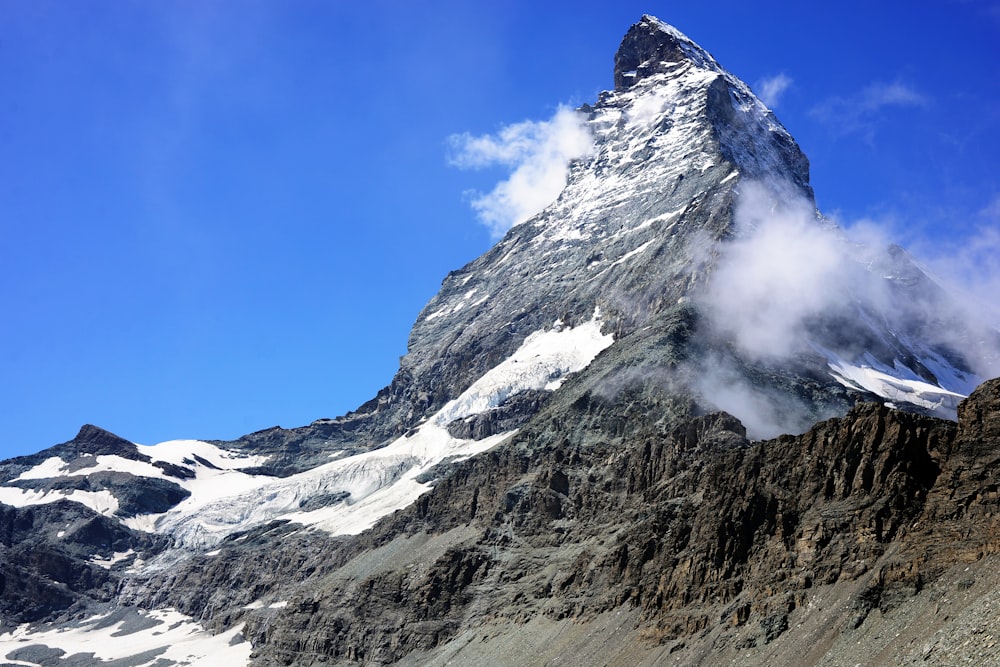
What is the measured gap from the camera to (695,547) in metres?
124

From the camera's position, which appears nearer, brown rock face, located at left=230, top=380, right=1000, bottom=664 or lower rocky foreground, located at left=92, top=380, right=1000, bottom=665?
lower rocky foreground, located at left=92, top=380, right=1000, bottom=665

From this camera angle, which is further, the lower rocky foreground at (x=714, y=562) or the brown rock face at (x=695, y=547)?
the brown rock face at (x=695, y=547)

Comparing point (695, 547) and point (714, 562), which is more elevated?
point (695, 547)

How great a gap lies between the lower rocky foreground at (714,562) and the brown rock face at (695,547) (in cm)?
23

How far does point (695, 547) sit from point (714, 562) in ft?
14.3

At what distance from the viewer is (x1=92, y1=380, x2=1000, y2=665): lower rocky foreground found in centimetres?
9506

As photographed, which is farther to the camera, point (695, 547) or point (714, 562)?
point (695, 547)

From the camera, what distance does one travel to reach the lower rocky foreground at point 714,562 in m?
95.1

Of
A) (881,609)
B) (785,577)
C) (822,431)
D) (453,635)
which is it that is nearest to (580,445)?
(453,635)

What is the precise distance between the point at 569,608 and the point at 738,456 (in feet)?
84.9

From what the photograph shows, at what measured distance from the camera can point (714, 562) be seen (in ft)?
393

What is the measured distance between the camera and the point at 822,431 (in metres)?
124

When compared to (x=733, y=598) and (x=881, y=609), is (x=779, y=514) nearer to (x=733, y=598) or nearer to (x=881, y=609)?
(x=733, y=598)

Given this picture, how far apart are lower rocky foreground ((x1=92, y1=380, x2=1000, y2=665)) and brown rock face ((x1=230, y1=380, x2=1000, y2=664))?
23 cm
